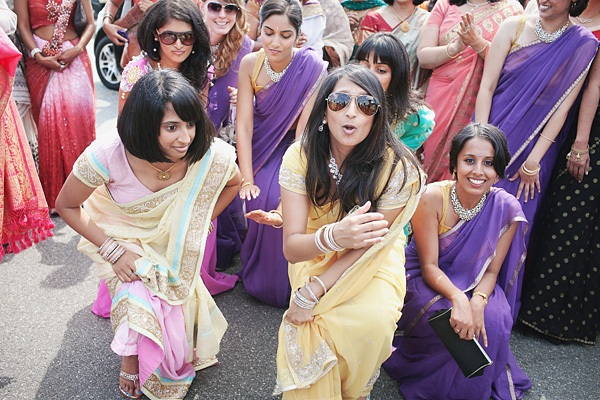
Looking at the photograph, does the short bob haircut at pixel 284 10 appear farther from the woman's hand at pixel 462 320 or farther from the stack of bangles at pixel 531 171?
the woman's hand at pixel 462 320

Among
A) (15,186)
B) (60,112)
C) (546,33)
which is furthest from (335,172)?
(60,112)

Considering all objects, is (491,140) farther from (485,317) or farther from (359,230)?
(359,230)

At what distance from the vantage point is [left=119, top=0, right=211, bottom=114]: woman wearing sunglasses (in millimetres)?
2791

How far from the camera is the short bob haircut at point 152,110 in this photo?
207 centimetres

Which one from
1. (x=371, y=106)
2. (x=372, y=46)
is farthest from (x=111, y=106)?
(x=371, y=106)

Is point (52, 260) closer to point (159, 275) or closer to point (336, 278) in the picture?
point (159, 275)

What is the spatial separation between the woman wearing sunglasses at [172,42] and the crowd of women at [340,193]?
0.5 inches

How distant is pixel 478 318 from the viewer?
224cm

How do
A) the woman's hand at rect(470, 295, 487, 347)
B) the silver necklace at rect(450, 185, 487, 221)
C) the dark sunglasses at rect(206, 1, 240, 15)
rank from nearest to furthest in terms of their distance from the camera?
the woman's hand at rect(470, 295, 487, 347) → the silver necklace at rect(450, 185, 487, 221) → the dark sunglasses at rect(206, 1, 240, 15)

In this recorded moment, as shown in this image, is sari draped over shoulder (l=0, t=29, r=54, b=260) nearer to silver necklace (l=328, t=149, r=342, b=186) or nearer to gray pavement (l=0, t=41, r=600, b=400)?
gray pavement (l=0, t=41, r=600, b=400)

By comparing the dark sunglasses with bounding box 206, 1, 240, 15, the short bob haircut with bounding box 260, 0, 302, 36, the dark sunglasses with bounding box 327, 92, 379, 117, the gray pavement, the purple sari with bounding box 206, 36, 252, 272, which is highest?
the short bob haircut with bounding box 260, 0, 302, 36

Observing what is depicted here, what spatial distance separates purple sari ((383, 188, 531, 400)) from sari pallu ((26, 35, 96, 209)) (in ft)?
9.10

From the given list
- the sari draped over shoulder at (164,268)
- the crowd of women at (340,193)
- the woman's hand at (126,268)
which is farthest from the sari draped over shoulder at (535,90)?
the woman's hand at (126,268)

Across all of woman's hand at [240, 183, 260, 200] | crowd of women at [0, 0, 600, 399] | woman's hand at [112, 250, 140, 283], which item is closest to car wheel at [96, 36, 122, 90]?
crowd of women at [0, 0, 600, 399]
